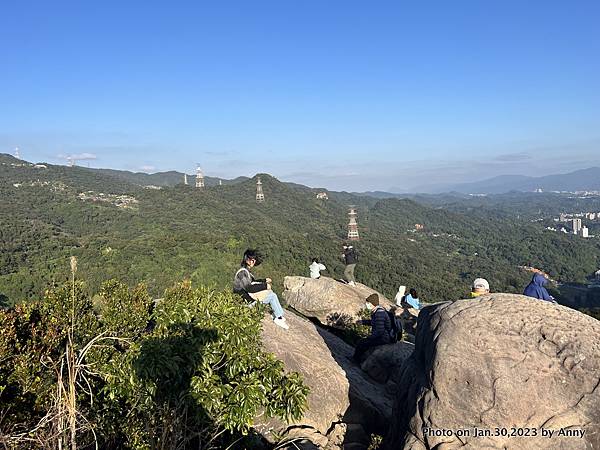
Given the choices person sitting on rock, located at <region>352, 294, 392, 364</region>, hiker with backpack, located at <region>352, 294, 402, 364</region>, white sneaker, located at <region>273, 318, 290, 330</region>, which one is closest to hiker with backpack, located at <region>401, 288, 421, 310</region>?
hiker with backpack, located at <region>352, 294, 402, 364</region>

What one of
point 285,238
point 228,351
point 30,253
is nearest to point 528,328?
point 228,351

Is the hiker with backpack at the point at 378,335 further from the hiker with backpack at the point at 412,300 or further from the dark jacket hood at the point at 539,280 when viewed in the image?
the hiker with backpack at the point at 412,300

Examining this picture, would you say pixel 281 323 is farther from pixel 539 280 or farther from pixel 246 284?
pixel 539 280

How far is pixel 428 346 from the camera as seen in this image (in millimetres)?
7207

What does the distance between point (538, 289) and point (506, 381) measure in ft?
13.7

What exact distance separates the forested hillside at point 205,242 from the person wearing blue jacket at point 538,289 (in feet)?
41.1

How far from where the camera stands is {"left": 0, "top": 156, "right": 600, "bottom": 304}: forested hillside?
171 ft

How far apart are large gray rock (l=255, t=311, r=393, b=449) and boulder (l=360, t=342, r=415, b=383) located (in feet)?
0.81

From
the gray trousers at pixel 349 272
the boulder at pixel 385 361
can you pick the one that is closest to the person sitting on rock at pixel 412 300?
the gray trousers at pixel 349 272

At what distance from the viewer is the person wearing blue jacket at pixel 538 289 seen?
30.9ft

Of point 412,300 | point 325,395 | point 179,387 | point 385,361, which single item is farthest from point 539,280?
point 179,387

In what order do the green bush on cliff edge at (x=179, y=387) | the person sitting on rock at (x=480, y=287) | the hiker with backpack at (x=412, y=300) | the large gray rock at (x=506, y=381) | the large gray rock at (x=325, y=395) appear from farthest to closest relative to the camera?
the hiker with backpack at (x=412, y=300)
the person sitting on rock at (x=480, y=287)
the large gray rock at (x=325, y=395)
the large gray rock at (x=506, y=381)
the green bush on cliff edge at (x=179, y=387)

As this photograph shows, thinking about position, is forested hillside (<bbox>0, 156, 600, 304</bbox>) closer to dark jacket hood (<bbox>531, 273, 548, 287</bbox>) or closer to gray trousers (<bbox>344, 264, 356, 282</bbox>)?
gray trousers (<bbox>344, 264, 356, 282</bbox>)

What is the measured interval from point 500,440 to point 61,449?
5.64 meters
